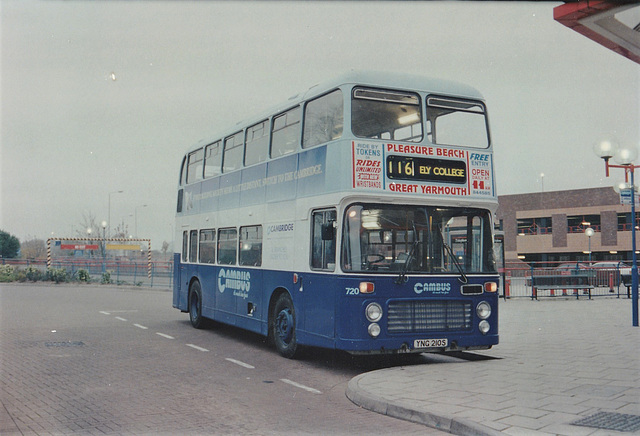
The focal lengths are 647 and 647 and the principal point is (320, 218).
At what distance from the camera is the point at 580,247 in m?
59.9

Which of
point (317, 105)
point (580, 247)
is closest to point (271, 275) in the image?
point (317, 105)

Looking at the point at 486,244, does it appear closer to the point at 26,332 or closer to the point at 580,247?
the point at 26,332

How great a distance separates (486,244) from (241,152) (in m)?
5.71

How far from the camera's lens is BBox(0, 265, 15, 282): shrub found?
40156mm

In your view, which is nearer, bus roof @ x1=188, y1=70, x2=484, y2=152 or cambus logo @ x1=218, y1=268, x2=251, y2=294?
bus roof @ x1=188, y1=70, x2=484, y2=152

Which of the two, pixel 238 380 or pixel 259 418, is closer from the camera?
pixel 259 418

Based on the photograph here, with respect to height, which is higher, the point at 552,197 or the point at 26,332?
the point at 552,197

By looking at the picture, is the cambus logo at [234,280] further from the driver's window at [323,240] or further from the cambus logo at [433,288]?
the cambus logo at [433,288]

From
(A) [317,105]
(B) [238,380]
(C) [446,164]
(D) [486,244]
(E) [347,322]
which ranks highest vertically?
(A) [317,105]

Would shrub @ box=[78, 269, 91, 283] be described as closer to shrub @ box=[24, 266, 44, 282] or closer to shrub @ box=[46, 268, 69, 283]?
shrub @ box=[46, 268, 69, 283]

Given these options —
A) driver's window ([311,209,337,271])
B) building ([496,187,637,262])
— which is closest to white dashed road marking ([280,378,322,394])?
driver's window ([311,209,337,271])

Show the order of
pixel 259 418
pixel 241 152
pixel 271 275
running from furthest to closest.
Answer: pixel 241 152 → pixel 271 275 → pixel 259 418

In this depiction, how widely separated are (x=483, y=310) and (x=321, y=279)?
254 centimetres

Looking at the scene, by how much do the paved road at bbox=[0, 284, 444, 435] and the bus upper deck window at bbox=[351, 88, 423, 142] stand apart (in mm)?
3662
